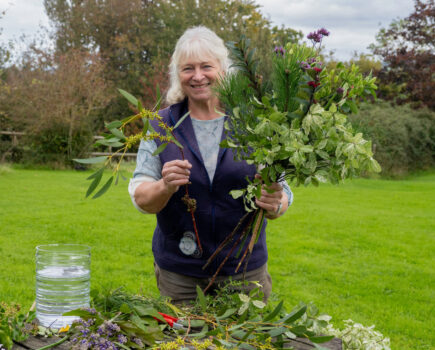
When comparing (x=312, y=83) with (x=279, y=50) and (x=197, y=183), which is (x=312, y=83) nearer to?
(x=279, y=50)

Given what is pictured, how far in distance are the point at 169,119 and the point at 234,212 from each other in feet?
2.15

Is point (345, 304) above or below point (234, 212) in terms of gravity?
below

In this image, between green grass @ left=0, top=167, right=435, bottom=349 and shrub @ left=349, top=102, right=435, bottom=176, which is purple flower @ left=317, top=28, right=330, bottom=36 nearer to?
green grass @ left=0, top=167, right=435, bottom=349

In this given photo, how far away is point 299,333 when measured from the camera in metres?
1.77

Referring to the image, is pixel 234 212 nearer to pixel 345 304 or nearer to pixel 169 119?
pixel 169 119

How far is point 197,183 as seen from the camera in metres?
2.70

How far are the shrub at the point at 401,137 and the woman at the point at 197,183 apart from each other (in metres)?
17.9

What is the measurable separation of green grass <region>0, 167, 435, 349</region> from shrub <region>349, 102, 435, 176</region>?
820 cm

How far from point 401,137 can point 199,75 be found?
20313mm

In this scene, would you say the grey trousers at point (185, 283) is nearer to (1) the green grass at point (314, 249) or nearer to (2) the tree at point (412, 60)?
(1) the green grass at point (314, 249)

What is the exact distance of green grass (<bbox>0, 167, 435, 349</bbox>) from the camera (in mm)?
5777

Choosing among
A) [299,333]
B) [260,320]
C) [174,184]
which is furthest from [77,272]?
[299,333]

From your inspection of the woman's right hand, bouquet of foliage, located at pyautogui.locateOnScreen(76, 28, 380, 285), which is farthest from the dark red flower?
the woman's right hand

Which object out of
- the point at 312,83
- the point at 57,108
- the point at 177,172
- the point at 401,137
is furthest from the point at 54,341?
the point at 401,137
